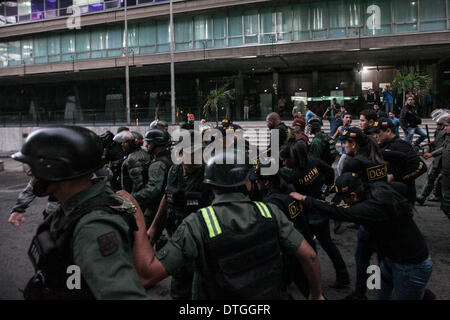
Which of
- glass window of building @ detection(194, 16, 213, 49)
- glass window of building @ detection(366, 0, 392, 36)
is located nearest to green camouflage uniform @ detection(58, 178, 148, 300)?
glass window of building @ detection(366, 0, 392, 36)

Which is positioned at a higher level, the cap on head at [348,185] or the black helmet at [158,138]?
the black helmet at [158,138]

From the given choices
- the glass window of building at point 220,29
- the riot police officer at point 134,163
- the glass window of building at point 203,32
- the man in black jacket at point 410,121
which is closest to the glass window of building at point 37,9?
the glass window of building at point 203,32

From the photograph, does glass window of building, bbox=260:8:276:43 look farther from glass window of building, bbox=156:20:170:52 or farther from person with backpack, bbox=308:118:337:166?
person with backpack, bbox=308:118:337:166

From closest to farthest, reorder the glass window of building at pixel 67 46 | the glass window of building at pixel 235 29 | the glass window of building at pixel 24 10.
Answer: the glass window of building at pixel 235 29, the glass window of building at pixel 67 46, the glass window of building at pixel 24 10

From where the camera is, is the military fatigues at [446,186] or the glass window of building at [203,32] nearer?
the military fatigues at [446,186]

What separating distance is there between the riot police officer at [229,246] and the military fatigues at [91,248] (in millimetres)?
261

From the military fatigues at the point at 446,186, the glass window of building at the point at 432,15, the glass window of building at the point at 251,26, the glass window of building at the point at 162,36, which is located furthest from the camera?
the glass window of building at the point at 162,36

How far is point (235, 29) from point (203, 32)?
2415 mm

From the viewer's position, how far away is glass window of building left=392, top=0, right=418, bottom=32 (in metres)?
22.8

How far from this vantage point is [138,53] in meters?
29.0

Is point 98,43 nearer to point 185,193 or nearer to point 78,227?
point 185,193

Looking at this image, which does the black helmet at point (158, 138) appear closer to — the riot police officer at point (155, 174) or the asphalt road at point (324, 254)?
the riot police officer at point (155, 174)

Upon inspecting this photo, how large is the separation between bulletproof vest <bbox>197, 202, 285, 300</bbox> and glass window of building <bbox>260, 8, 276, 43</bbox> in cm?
2472

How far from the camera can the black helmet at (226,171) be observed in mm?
2191
